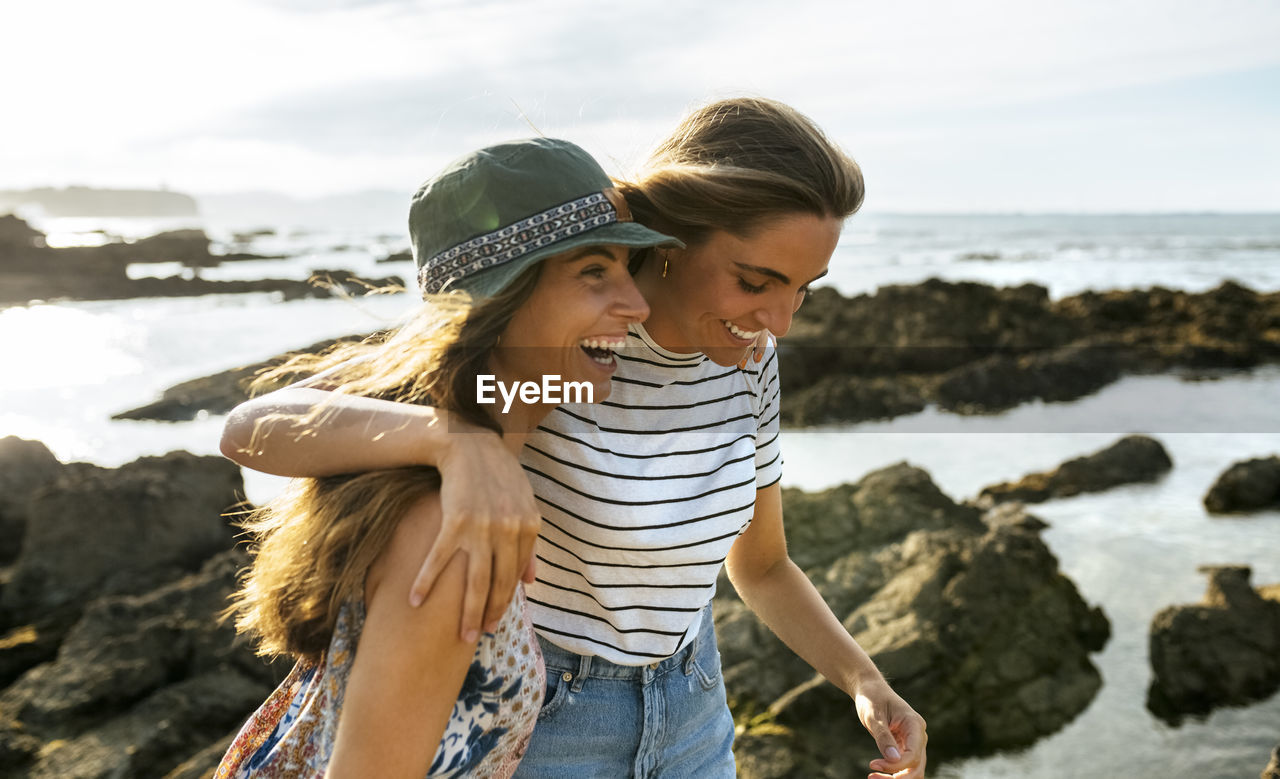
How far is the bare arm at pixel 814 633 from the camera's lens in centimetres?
188

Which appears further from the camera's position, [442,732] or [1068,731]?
[1068,731]

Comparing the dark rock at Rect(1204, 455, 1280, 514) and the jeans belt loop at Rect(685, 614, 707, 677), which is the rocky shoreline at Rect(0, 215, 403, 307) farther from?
the jeans belt loop at Rect(685, 614, 707, 677)

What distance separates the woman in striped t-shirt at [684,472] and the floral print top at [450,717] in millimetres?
290

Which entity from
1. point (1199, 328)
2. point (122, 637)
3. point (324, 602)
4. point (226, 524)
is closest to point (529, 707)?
point (324, 602)

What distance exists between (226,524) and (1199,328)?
13188mm

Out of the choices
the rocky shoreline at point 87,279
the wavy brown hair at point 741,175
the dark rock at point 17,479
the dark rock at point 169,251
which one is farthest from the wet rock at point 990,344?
the dark rock at point 169,251

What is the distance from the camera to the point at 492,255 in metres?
1.52

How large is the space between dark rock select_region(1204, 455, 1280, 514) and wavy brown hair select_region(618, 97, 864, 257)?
5.92m

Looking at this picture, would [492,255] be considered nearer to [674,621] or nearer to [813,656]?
[674,621]

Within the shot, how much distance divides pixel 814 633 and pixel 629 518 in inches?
22.1

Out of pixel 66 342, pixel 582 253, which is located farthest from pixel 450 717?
pixel 66 342

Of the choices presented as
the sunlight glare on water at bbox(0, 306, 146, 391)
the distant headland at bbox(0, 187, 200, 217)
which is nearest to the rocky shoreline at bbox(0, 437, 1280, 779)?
the sunlight glare on water at bbox(0, 306, 146, 391)

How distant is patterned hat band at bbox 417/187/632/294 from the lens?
59.7 inches

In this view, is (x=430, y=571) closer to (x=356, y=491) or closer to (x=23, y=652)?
(x=356, y=491)
